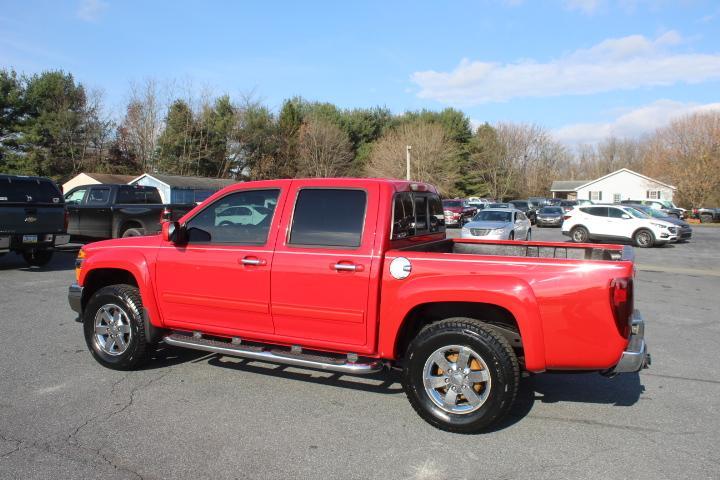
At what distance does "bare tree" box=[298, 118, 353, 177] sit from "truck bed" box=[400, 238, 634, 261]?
55051mm

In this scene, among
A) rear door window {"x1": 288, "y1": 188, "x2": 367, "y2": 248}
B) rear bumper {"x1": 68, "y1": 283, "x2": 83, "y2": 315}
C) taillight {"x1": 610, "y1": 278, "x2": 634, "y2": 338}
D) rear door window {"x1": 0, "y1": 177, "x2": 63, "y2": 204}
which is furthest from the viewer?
rear door window {"x1": 0, "y1": 177, "x2": 63, "y2": 204}

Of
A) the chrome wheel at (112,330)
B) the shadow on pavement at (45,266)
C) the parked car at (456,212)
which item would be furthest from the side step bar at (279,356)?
the parked car at (456,212)

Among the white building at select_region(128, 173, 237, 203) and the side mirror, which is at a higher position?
the white building at select_region(128, 173, 237, 203)

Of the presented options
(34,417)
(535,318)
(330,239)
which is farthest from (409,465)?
(34,417)

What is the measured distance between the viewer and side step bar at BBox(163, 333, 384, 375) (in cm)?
408

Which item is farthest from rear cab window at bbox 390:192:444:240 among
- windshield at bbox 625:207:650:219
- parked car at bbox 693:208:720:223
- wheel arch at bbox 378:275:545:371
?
parked car at bbox 693:208:720:223

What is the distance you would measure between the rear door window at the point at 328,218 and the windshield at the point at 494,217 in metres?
17.0

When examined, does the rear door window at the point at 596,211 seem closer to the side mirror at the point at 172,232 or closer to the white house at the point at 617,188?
the side mirror at the point at 172,232

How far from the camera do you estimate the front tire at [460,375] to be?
3.76m

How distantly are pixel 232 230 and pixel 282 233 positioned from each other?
575mm

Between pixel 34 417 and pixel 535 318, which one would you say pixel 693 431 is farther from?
pixel 34 417

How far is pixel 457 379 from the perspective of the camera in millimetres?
3920

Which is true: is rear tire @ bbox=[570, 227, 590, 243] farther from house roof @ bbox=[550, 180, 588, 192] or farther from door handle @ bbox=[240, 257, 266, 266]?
house roof @ bbox=[550, 180, 588, 192]

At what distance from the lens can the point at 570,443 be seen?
3752mm
